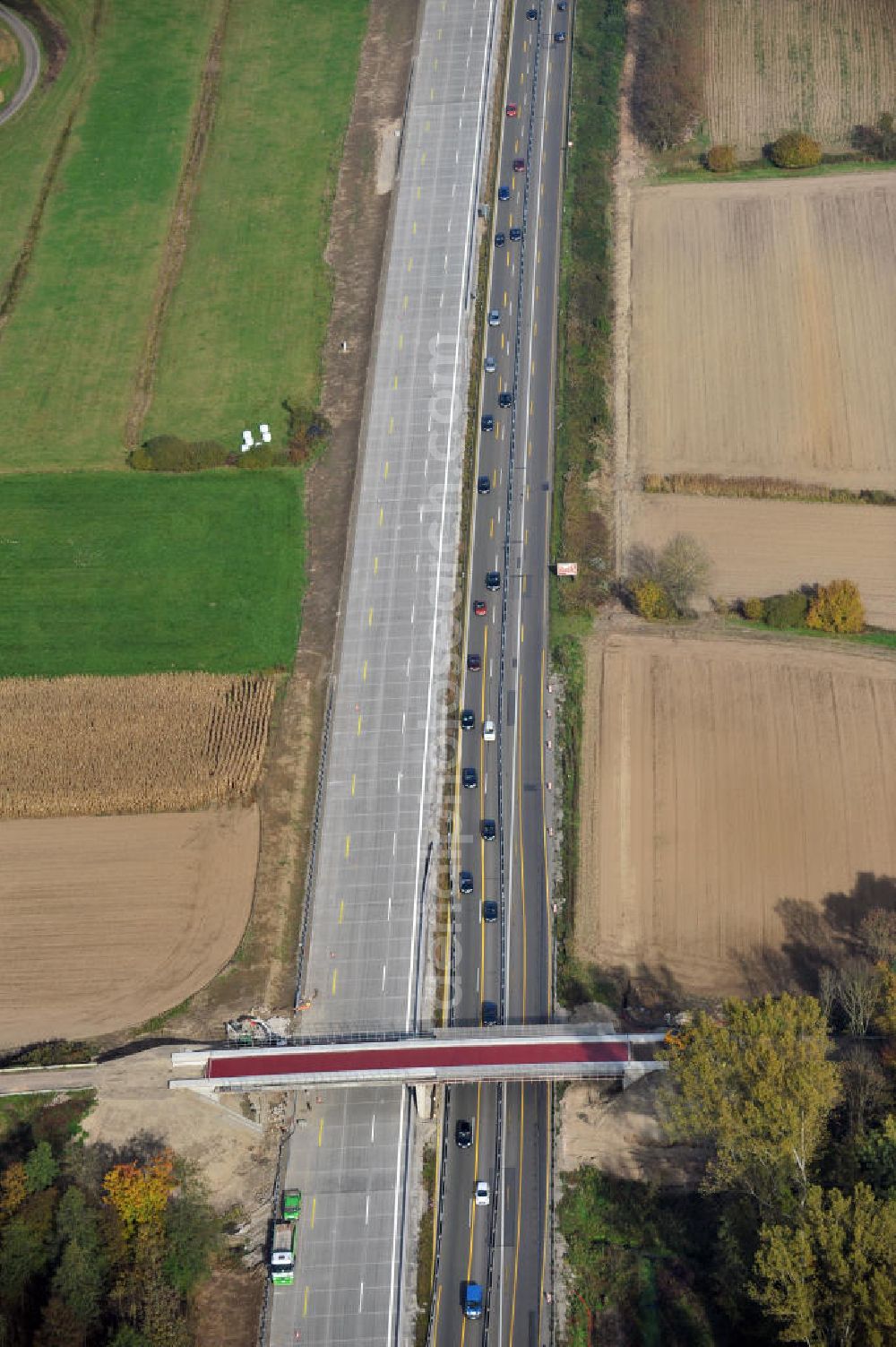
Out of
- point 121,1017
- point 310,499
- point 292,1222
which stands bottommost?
point 292,1222

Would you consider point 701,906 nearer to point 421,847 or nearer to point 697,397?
point 421,847

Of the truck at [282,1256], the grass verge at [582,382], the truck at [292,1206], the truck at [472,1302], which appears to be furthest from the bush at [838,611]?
the truck at [282,1256]

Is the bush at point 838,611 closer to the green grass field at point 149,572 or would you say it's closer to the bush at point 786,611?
the bush at point 786,611

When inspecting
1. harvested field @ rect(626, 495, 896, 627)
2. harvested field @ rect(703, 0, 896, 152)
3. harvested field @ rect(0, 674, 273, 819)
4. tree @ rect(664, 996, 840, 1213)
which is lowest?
tree @ rect(664, 996, 840, 1213)

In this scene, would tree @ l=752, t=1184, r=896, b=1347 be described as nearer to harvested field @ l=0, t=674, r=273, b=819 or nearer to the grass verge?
the grass verge

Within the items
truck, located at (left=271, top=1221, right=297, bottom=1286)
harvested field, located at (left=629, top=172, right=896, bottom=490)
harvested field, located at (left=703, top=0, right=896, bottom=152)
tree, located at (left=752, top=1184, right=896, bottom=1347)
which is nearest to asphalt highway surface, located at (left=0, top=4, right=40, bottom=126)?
harvested field, located at (left=629, top=172, right=896, bottom=490)

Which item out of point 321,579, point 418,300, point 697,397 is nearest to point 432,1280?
point 321,579
